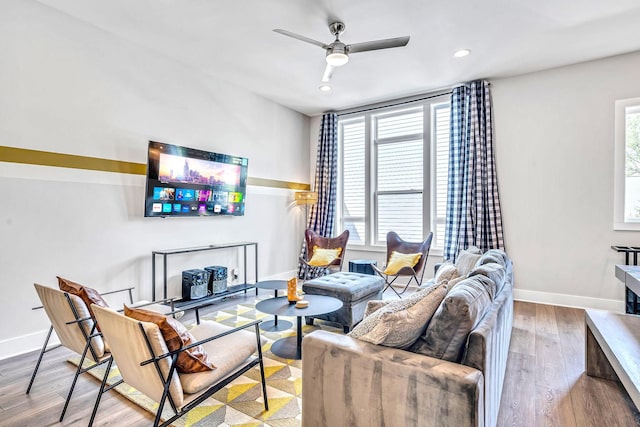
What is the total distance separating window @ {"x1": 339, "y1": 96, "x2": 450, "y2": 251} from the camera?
522 centimetres

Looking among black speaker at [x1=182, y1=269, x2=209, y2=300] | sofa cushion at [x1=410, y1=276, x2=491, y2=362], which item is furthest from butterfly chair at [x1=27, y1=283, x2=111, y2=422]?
sofa cushion at [x1=410, y1=276, x2=491, y2=362]

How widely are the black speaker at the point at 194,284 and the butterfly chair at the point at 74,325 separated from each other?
5.73 feet

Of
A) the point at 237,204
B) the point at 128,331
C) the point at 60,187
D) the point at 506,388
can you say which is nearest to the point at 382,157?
the point at 237,204

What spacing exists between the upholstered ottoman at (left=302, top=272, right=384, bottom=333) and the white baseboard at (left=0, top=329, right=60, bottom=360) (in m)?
2.47

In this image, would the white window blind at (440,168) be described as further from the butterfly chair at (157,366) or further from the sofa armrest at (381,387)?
the butterfly chair at (157,366)

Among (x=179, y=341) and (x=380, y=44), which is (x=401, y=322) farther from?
(x=380, y=44)

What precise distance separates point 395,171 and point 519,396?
3898mm

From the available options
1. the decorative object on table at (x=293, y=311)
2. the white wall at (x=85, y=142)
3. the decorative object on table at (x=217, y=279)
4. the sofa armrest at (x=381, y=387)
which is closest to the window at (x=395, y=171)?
the white wall at (x=85, y=142)

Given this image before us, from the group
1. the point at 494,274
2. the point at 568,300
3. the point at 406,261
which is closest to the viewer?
the point at 494,274

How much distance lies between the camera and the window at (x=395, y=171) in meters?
5.22

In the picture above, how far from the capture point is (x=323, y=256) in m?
5.17

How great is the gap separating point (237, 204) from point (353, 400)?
3698 mm

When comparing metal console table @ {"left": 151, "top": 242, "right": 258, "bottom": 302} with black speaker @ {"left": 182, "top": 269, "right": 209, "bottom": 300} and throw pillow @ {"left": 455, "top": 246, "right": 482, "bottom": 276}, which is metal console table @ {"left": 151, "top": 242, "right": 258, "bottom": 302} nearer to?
black speaker @ {"left": 182, "top": 269, "right": 209, "bottom": 300}

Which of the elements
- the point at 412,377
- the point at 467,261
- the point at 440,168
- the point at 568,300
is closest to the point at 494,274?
the point at 412,377
